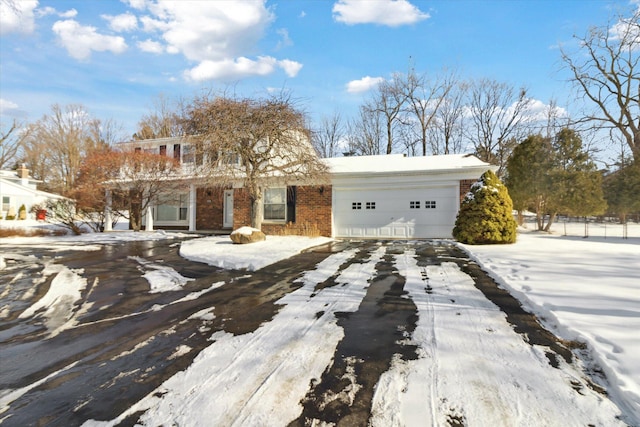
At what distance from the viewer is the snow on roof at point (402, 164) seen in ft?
40.0

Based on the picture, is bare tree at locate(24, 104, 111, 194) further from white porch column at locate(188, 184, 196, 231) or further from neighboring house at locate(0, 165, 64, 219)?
white porch column at locate(188, 184, 196, 231)

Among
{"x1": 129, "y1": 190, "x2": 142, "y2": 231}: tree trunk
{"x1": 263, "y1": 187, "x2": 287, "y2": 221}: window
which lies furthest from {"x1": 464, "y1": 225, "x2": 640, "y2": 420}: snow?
{"x1": 129, "y1": 190, "x2": 142, "y2": 231}: tree trunk

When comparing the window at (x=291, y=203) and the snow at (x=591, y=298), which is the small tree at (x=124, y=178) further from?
the snow at (x=591, y=298)

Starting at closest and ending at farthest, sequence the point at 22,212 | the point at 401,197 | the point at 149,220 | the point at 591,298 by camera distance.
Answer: the point at 591,298 → the point at 401,197 → the point at 149,220 → the point at 22,212

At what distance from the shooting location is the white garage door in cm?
1226

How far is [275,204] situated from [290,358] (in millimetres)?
11902

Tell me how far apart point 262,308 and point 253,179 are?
691cm

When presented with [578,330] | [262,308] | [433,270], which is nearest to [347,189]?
[433,270]

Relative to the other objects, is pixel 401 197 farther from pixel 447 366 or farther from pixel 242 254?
pixel 447 366

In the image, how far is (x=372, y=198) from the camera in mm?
13164

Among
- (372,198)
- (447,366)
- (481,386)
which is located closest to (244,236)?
(372,198)

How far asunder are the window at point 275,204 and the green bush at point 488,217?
759 cm

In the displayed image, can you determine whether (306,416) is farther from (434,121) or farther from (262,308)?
(434,121)

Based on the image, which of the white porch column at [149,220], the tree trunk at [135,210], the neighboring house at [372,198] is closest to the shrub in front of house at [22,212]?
the tree trunk at [135,210]
